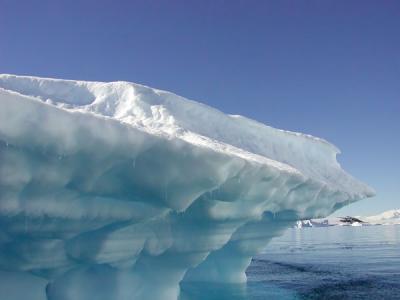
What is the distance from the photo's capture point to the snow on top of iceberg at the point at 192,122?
11414 mm

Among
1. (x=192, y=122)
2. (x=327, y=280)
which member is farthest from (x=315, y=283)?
(x=192, y=122)

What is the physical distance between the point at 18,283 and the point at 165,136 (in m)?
4.77

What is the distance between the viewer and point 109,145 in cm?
798

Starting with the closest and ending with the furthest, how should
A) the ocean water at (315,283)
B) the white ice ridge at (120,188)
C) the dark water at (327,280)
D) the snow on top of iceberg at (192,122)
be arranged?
the white ice ridge at (120,188)
the snow on top of iceberg at (192,122)
the ocean water at (315,283)
the dark water at (327,280)

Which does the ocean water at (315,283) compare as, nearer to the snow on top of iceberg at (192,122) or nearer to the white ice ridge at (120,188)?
the white ice ridge at (120,188)

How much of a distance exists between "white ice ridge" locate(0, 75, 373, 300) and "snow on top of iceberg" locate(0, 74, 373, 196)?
0.05 m

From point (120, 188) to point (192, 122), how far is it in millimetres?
5499

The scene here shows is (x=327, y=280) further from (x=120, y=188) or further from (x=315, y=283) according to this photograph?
(x=120, y=188)

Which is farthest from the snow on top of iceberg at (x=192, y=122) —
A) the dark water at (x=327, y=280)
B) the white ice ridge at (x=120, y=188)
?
the dark water at (x=327, y=280)

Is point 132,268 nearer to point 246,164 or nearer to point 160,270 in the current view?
point 160,270

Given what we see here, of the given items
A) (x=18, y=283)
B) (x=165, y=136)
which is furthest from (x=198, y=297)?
(x=165, y=136)

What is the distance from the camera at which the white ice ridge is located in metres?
7.52

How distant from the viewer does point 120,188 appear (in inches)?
→ 368

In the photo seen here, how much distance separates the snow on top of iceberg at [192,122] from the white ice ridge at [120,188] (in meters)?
0.05
